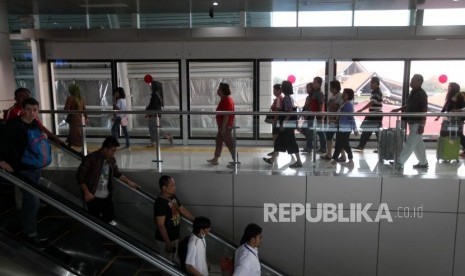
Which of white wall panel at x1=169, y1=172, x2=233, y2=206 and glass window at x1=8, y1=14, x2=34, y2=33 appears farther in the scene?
glass window at x1=8, y1=14, x2=34, y2=33

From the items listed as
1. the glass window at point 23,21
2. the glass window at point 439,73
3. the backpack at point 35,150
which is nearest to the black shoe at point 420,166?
the glass window at point 439,73

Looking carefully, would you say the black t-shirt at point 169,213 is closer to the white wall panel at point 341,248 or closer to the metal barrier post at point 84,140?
the white wall panel at point 341,248

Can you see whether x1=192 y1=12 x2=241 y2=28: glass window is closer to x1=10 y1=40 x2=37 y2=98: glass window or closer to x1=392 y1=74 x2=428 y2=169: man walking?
x1=392 y1=74 x2=428 y2=169: man walking

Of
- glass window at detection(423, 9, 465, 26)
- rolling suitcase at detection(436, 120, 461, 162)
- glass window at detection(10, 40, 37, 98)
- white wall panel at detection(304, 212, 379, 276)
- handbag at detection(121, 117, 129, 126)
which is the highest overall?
glass window at detection(423, 9, 465, 26)

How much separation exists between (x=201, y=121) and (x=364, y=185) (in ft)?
9.09

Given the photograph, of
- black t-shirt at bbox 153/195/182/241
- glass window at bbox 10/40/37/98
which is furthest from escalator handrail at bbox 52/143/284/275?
glass window at bbox 10/40/37/98

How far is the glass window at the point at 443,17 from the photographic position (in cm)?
937

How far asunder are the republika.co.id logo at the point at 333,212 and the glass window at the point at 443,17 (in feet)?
16.9

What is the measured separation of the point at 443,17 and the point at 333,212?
6.13 meters

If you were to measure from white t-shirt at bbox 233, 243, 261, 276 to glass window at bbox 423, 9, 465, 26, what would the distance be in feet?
24.0

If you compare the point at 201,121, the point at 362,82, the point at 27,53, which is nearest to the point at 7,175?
the point at 201,121

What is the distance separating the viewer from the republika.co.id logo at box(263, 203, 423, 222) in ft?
20.5

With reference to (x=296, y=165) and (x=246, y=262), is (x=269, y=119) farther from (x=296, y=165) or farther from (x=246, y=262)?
(x=246, y=262)

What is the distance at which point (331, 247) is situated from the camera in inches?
254
